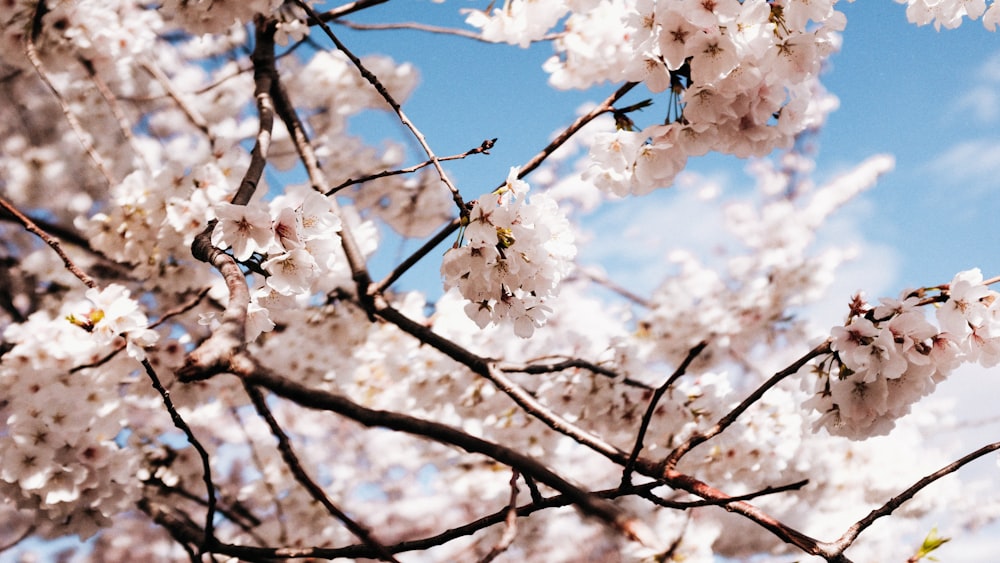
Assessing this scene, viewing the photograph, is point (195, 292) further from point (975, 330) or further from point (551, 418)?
point (975, 330)

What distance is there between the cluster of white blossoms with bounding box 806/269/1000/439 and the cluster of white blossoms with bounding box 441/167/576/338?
0.61 meters

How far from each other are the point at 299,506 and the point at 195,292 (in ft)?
4.99

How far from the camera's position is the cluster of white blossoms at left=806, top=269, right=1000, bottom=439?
1.37 m

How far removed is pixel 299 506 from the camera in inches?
153

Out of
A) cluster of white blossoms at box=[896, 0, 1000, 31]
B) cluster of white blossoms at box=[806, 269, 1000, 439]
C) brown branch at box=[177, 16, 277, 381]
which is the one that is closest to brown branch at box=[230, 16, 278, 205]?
brown branch at box=[177, 16, 277, 381]

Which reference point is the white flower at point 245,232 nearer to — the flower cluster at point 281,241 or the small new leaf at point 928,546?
the flower cluster at point 281,241

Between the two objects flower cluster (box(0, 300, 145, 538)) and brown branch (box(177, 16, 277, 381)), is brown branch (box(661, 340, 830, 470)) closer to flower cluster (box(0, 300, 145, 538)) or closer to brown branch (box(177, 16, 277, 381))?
brown branch (box(177, 16, 277, 381))

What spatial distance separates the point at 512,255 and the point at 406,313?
83.5 inches

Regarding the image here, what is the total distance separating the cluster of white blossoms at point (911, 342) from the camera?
1.37m

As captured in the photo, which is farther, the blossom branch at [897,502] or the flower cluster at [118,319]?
the flower cluster at [118,319]

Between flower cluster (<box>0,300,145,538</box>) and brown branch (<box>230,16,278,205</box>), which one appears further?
flower cluster (<box>0,300,145,538</box>)

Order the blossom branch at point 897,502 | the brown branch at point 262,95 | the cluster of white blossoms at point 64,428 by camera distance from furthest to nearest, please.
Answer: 1. the cluster of white blossoms at point 64,428
2. the brown branch at point 262,95
3. the blossom branch at point 897,502

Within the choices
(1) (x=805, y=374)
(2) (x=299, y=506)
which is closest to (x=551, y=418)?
Result: (1) (x=805, y=374)

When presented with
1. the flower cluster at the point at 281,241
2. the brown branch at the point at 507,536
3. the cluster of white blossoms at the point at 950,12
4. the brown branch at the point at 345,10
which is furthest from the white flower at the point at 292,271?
the cluster of white blossoms at the point at 950,12
